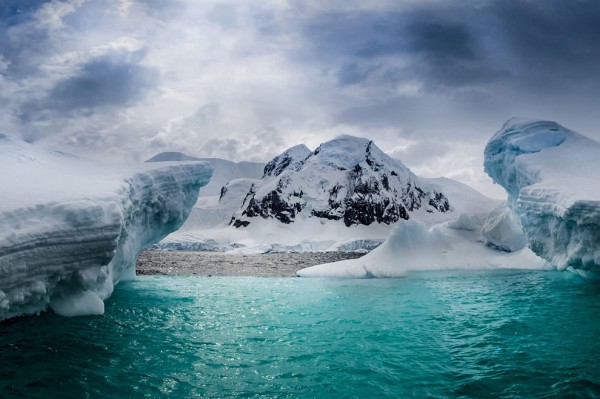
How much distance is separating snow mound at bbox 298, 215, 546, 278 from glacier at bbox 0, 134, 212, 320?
16137 mm

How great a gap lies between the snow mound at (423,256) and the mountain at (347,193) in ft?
421

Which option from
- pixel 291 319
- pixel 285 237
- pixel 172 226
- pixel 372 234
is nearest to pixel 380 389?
pixel 291 319

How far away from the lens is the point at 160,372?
7.44 m

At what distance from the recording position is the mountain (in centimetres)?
16088

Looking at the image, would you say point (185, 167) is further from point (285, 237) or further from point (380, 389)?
point (285, 237)

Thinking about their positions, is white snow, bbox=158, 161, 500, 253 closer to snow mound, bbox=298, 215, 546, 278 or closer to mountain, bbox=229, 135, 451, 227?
mountain, bbox=229, 135, 451, 227

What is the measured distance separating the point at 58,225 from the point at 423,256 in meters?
24.0

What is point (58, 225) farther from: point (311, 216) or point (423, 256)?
point (311, 216)

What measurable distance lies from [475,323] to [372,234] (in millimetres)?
143051

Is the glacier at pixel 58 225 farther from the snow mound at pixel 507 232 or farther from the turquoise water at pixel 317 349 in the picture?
the snow mound at pixel 507 232

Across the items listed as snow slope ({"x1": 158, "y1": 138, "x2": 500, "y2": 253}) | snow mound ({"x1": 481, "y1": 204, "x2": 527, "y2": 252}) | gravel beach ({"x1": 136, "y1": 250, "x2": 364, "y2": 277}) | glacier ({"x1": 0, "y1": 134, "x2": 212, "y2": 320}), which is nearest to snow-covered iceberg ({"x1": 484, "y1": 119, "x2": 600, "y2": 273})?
snow mound ({"x1": 481, "y1": 204, "x2": 527, "y2": 252})

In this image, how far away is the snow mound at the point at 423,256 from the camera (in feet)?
84.9

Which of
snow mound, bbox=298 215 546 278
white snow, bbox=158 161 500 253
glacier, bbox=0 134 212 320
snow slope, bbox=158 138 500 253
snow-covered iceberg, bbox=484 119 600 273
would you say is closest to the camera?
glacier, bbox=0 134 212 320

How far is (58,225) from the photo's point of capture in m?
8.36
